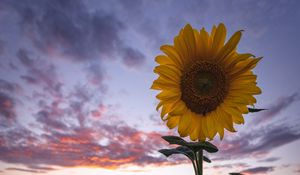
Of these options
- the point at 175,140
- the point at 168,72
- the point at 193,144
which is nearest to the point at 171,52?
the point at 168,72

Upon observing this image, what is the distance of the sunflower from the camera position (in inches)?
154

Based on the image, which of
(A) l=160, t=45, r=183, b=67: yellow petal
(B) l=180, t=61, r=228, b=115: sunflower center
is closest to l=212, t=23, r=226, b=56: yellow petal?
(B) l=180, t=61, r=228, b=115: sunflower center

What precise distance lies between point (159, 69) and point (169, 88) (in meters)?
0.35

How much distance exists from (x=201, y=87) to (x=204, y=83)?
A: 0.33 ft

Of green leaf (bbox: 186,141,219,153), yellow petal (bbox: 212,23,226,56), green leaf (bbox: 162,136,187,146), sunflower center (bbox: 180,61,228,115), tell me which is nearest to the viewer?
green leaf (bbox: 186,141,219,153)

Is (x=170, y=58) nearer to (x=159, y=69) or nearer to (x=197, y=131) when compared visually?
(x=159, y=69)

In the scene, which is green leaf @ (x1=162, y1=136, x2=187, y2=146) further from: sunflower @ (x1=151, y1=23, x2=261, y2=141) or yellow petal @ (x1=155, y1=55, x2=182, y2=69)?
yellow petal @ (x1=155, y1=55, x2=182, y2=69)

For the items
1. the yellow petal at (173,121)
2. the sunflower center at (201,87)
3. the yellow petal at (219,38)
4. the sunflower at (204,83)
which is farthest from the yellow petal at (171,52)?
the yellow petal at (173,121)

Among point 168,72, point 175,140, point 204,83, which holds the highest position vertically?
point 204,83

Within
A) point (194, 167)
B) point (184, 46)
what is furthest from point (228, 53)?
point (194, 167)

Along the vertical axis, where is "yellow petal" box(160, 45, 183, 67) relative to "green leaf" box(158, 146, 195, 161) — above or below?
above

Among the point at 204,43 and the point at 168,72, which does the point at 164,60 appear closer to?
the point at 168,72

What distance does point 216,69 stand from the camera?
14.2 ft

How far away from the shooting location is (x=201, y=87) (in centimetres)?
443
